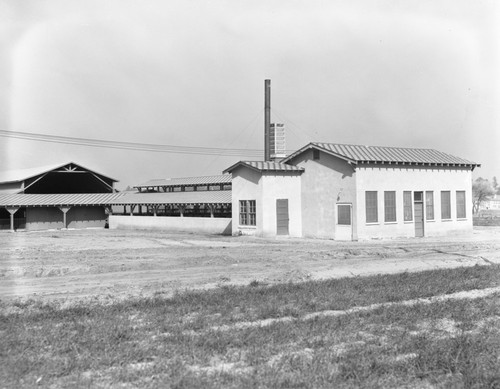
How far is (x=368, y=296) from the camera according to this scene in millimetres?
10836

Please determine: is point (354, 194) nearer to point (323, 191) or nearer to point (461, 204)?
point (323, 191)

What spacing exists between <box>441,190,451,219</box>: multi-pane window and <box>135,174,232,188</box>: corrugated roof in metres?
19.0

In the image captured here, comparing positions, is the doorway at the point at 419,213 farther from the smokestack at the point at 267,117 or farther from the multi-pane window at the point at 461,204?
the smokestack at the point at 267,117

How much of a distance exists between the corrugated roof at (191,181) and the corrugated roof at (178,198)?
5.14 feet

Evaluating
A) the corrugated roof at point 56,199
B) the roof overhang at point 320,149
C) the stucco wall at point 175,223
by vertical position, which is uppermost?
the roof overhang at point 320,149

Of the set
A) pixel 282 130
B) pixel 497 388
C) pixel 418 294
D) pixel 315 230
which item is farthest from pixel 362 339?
pixel 282 130

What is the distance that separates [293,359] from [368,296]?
15.9 feet

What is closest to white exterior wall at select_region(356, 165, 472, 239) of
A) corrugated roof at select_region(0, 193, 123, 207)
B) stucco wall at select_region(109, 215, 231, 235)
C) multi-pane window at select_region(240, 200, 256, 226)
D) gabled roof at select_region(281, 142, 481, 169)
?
gabled roof at select_region(281, 142, 481, 169)

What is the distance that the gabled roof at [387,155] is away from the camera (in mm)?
26030

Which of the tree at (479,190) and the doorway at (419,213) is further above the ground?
the tree at (479,190)

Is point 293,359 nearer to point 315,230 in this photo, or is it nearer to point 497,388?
point 497,388

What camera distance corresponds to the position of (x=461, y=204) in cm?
2981

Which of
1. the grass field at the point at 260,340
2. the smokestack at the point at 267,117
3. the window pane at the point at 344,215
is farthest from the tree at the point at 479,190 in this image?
the grass field at the point at 260,340

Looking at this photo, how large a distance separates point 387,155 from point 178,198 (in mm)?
21294
